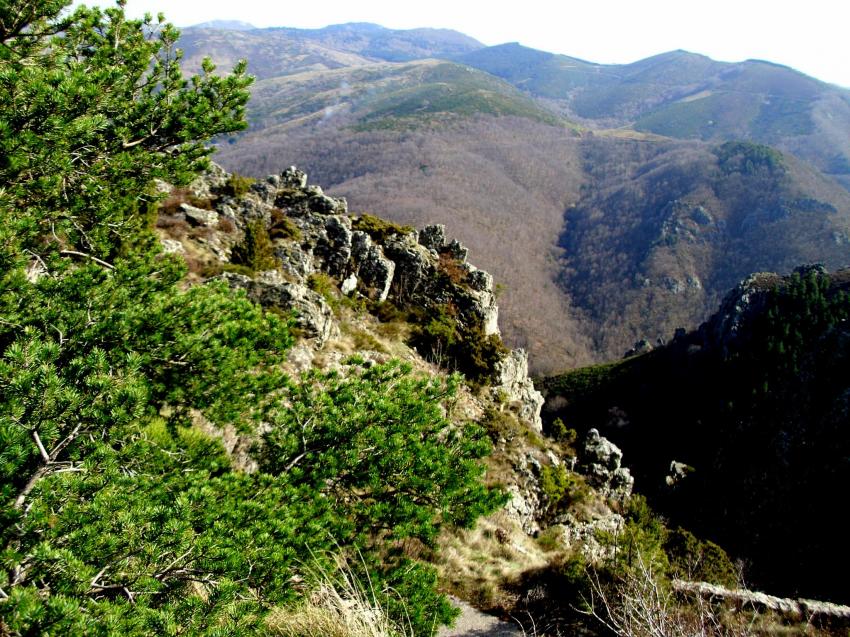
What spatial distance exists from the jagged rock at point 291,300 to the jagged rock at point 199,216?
5526mm

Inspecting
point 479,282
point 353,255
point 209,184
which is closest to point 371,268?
Result: point 353,255

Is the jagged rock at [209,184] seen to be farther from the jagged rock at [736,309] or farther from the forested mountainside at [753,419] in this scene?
the jagged rock at [736,309]

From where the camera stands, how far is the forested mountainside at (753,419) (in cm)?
3484

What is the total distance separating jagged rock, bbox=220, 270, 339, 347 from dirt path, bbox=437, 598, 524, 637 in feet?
27.5

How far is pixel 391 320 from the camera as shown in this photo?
1875 centimetres

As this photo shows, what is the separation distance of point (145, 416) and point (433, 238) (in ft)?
67.1

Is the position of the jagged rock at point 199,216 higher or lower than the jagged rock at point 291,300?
higher

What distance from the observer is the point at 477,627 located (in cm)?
799

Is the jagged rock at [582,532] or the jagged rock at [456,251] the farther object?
the jagged rock at [456,251]

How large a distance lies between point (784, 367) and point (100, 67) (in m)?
66.4

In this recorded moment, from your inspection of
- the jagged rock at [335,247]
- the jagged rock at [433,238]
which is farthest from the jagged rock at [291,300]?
the jagged rock at [433,238]

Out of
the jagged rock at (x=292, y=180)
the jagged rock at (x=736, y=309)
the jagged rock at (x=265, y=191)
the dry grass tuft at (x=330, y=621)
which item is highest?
the jagged rock at (x=292, y=180)

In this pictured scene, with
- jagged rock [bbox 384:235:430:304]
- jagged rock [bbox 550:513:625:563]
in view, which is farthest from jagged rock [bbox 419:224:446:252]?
jagged rock [bbox 550:513:625:563]

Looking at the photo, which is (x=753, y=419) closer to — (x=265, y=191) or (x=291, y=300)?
(x=265, y=191)
